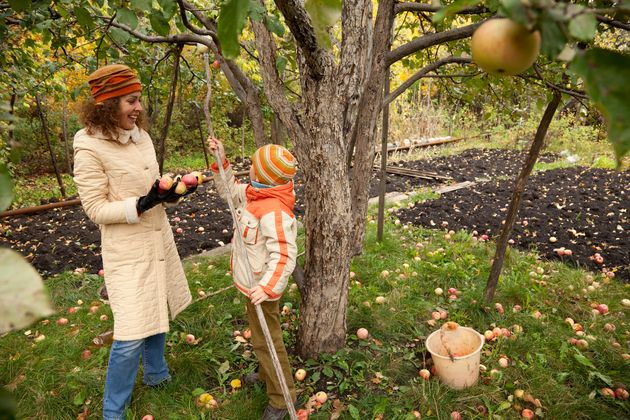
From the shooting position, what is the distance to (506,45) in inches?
23.1

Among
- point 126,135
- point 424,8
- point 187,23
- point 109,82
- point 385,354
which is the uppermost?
point 424,8

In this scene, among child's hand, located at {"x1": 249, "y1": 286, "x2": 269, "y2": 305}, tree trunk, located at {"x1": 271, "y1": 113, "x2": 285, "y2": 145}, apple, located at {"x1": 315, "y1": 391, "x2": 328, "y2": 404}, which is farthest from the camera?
tree trunk, located at {"x1": 271, "y1": 113, "x2": 285, "y2": 145}

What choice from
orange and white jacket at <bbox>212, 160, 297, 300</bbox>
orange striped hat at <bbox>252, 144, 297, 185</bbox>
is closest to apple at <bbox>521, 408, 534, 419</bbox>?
orange and white jacket at <bbox>212, 160, 297, 300</bbox>

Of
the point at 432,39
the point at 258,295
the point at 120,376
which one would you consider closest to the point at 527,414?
the point at 258,295

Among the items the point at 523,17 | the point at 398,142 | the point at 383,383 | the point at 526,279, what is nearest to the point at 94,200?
the point at 383,383

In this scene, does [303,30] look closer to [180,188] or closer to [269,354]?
[180,188]

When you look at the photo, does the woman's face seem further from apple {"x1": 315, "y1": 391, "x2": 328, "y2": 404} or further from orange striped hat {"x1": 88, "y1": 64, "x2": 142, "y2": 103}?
apple {"x1": 315, "y1": 391, "x2": 328, "y2": 404}

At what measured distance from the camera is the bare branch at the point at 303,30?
1290 mm

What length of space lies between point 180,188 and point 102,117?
452mm

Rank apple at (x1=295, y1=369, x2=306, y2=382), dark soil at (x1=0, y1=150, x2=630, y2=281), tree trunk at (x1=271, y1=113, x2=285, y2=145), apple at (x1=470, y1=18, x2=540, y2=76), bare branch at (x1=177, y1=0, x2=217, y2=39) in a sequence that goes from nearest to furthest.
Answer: apple at (x1=470, y1=18, x2=540, y2=76), bare branch at (x1=177, y1=0, x2=217, y2=39), apple at (x1=295, y1=369, x2=306, y2=382), tree trunk at (x1=271, y1=113, x2=285, y2=145), dark soil at (x1=0, y1=150, x2=630, y2=281)

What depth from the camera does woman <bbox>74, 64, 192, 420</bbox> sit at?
1776 mm

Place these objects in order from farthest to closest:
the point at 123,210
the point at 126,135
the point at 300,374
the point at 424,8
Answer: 1. the point at 424,8
2. the point at 300,374
3. the point at 126,135
4. the point at 123,210

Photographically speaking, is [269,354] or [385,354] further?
[385,354]

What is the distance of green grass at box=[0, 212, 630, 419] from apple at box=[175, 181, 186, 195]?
1.05 meters
